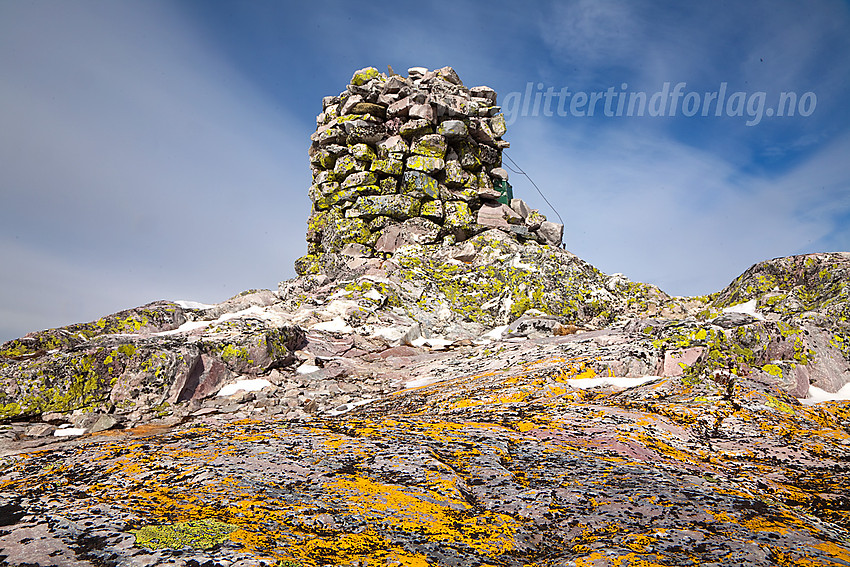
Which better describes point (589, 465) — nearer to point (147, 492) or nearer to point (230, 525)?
point (230, 525)

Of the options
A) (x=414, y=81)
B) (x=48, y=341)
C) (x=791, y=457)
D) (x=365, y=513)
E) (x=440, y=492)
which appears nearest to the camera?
(x=365, y=513)

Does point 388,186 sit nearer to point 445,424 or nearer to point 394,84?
point 394,84

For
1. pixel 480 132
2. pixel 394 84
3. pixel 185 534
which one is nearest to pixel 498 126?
pixel 480 132

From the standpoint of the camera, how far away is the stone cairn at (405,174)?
25.0m

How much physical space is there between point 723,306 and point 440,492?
46.7ft

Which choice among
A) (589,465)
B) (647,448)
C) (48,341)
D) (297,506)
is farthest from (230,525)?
(48,341)

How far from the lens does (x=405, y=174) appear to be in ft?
84.6

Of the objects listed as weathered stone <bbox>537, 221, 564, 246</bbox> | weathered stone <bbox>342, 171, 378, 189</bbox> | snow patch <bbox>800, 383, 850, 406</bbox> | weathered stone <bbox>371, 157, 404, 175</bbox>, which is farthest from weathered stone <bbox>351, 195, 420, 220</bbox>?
snow patch <bbox>800, 383, 850, 406</bbox>

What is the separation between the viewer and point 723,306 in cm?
1603

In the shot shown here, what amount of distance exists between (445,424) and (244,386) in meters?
5.71

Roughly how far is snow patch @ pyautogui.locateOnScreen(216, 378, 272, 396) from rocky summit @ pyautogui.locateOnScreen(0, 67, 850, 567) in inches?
3.3

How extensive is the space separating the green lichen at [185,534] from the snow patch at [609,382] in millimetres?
7298

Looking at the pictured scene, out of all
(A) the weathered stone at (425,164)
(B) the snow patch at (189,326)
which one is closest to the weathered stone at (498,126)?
(A) the weathered stone at (425,164)

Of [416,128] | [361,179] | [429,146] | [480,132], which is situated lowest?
[361,179]
